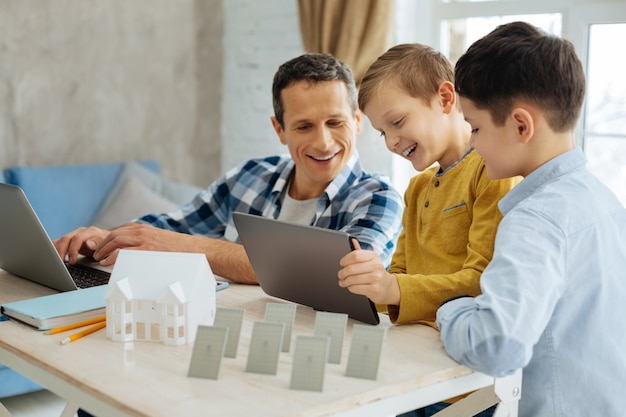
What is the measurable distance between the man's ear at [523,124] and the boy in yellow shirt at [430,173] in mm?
142

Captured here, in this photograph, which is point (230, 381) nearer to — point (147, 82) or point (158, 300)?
point (158, 300)

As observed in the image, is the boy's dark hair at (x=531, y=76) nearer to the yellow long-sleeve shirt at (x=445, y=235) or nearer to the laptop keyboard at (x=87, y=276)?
the yellow long-sleeve shirt at (x=445, y=235)

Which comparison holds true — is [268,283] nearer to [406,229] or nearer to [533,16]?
[406,229]

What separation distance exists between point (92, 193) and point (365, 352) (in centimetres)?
299

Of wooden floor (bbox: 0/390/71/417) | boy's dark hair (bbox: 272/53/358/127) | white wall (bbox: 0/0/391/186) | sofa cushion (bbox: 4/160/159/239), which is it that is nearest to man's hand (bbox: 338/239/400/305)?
boy's dark hair (bbox: 272/53/358/127)

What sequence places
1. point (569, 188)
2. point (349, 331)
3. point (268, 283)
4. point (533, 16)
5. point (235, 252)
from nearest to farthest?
point (569, 188) → point (349, 331) → point (268, 283) → point (235, 252) → point (533, 16)

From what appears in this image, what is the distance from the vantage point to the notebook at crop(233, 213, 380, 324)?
1.50 m

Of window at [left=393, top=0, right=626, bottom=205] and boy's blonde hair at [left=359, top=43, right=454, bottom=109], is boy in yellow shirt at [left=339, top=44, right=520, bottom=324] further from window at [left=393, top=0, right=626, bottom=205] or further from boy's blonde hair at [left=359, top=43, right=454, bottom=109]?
window at [left=393, top=0, right=626, bottom=205]

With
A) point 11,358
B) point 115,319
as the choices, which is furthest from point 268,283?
point 11,358

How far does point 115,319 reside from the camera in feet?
4.66

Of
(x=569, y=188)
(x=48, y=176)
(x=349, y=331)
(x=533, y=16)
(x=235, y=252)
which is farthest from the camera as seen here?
(x=48, y=176)

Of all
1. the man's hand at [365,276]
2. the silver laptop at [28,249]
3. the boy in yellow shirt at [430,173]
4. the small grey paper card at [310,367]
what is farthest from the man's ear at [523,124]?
the silver laptop at [28,249]

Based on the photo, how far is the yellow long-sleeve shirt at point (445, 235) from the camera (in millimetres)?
1482

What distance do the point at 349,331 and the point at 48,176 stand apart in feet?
9.08
